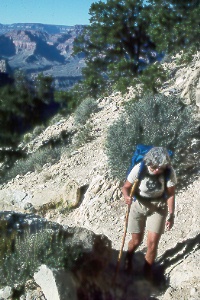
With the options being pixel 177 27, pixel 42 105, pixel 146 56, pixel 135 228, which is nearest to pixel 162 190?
Result: pixel 135 228

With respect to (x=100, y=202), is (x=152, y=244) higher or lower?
higher

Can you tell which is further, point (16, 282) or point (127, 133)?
point (127, 133)

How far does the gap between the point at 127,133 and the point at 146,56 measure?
1487cm

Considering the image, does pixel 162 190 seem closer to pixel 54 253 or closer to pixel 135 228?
pixel 135 228

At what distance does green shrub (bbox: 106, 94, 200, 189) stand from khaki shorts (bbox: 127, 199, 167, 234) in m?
2.42

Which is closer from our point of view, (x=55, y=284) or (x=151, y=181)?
(x=55, y=284)

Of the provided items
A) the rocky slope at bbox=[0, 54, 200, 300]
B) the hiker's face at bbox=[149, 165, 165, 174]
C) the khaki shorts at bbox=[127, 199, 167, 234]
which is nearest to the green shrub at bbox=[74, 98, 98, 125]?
the rocky slope at bbox=[0, 54, 200, 300]

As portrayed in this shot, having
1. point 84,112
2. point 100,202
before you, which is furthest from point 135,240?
point 84,112

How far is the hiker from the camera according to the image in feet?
16.0

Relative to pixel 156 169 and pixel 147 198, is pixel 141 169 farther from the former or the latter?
pixel 147 198

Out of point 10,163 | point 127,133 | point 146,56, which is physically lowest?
point 10,163

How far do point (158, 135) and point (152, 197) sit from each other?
279 centimetres

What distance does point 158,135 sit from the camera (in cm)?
773

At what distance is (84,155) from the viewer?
10391 millimetres
